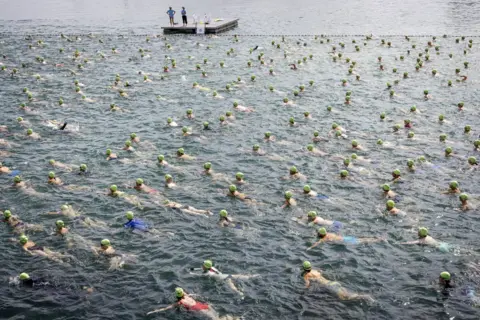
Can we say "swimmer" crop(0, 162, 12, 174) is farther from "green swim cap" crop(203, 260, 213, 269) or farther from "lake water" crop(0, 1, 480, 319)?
"green swim cap" crop(203, 260, 213, 269)

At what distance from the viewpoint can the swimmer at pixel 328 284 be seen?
635 inches

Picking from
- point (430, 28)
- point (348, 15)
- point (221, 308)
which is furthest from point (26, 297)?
point (348, 15)

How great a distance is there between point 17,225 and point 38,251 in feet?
8.17

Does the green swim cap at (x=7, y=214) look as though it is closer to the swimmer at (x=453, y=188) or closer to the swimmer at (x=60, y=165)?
the swimmer at (x=60, y=165)

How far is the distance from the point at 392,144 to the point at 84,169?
56.9 ft

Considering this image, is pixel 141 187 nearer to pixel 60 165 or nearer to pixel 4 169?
pixel 60 165

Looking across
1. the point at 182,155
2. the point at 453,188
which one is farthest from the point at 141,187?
the point at 453,188

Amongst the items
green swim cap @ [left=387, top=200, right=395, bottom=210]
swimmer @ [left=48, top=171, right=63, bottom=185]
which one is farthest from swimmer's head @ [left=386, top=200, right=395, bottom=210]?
swimmer @ [left=48, top=171, right=63, bottom=185]

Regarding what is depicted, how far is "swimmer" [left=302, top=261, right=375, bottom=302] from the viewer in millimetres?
16141

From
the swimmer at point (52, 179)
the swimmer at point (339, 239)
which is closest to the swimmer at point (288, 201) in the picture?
the swimmer at point (339, 239)

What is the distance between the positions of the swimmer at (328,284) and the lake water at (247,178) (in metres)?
0.27

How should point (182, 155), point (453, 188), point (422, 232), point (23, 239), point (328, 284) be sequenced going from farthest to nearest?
point (182, 155) < point (453, 188) < point (23, 239) < point (422, 232) < point (328, 284)

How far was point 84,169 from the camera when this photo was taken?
83.0 ft

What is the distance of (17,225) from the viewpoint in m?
20.5
